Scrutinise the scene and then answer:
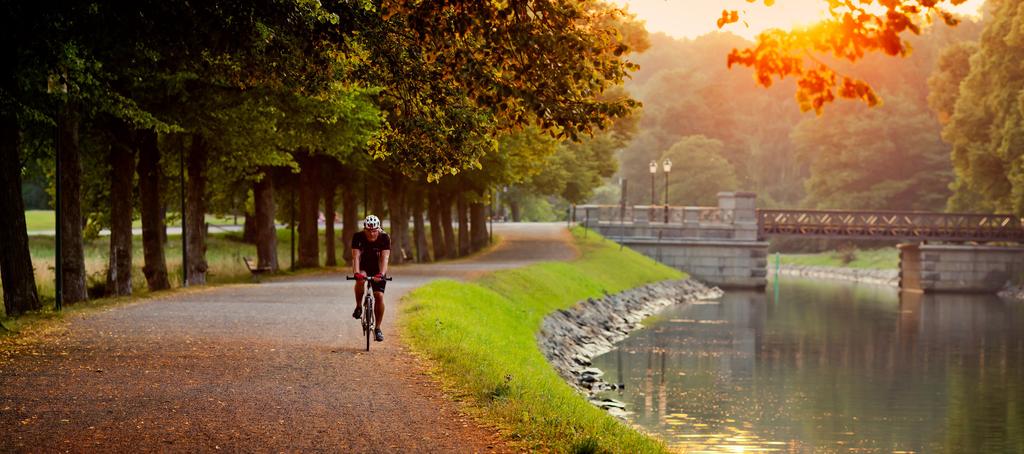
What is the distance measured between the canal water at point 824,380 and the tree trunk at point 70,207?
36.3 feet

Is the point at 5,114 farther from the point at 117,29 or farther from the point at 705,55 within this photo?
the point at 705,55

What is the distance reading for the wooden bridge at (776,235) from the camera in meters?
75.1

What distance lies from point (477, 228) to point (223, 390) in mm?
48741

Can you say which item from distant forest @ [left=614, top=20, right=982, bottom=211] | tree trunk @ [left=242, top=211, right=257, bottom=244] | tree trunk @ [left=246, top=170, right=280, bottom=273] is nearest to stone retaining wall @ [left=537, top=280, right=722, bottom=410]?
tree trunk @ [left=246, top=170, right=280, bottom=273]

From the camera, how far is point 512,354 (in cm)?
2225

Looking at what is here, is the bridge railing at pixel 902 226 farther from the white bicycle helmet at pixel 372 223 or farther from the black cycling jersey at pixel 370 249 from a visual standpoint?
the white bicycle helmet at pixel 372 223

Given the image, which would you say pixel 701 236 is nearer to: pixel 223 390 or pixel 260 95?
pixel 260 95

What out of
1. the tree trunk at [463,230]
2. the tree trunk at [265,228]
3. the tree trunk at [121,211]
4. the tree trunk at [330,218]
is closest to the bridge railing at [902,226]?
the tree trunk at [463,230]

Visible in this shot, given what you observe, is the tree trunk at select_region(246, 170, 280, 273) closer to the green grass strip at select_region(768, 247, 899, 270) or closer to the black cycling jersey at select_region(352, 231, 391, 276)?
the black cycling jersey at select_region(352, 231, 391, 276)

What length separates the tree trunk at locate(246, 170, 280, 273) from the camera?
4112 cm

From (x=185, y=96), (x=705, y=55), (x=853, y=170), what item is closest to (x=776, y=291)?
(x=853, y=170)

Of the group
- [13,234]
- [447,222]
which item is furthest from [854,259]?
[13,234]

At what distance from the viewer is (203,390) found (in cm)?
1452

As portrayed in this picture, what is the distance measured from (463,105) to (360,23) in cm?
158
